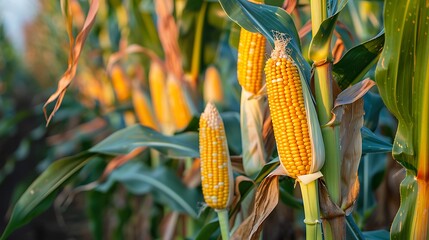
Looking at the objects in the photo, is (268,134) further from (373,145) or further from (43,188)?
(43,188)

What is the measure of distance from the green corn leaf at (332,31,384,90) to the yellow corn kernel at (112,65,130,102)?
106 inches

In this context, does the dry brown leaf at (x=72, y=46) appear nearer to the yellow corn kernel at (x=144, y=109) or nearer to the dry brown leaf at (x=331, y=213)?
the dry brown leaf at (x=331, y=213)

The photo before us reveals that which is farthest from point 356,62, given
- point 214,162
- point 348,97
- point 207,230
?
point 207,230

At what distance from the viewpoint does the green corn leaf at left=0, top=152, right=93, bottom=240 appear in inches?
75.5

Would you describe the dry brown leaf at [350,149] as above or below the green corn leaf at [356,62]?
below

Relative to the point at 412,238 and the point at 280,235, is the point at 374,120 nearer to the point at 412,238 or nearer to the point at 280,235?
the point at 412,238

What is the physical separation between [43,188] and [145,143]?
0.35m

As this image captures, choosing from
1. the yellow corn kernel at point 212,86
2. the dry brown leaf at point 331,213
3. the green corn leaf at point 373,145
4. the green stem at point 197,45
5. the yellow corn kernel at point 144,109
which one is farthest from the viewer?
the yellow corn kernel at point 144,109

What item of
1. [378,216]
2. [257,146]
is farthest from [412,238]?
[378,216]

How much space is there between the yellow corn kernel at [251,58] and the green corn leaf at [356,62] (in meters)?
0.19

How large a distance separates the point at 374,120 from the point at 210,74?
4.98ft

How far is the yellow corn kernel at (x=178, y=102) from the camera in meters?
3.10

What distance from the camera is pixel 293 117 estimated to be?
4.34ft

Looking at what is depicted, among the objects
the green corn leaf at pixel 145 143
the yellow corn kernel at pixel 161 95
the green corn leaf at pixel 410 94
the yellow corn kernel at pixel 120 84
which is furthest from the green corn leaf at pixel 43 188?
the yellow corn kernel at pixel 120 84
